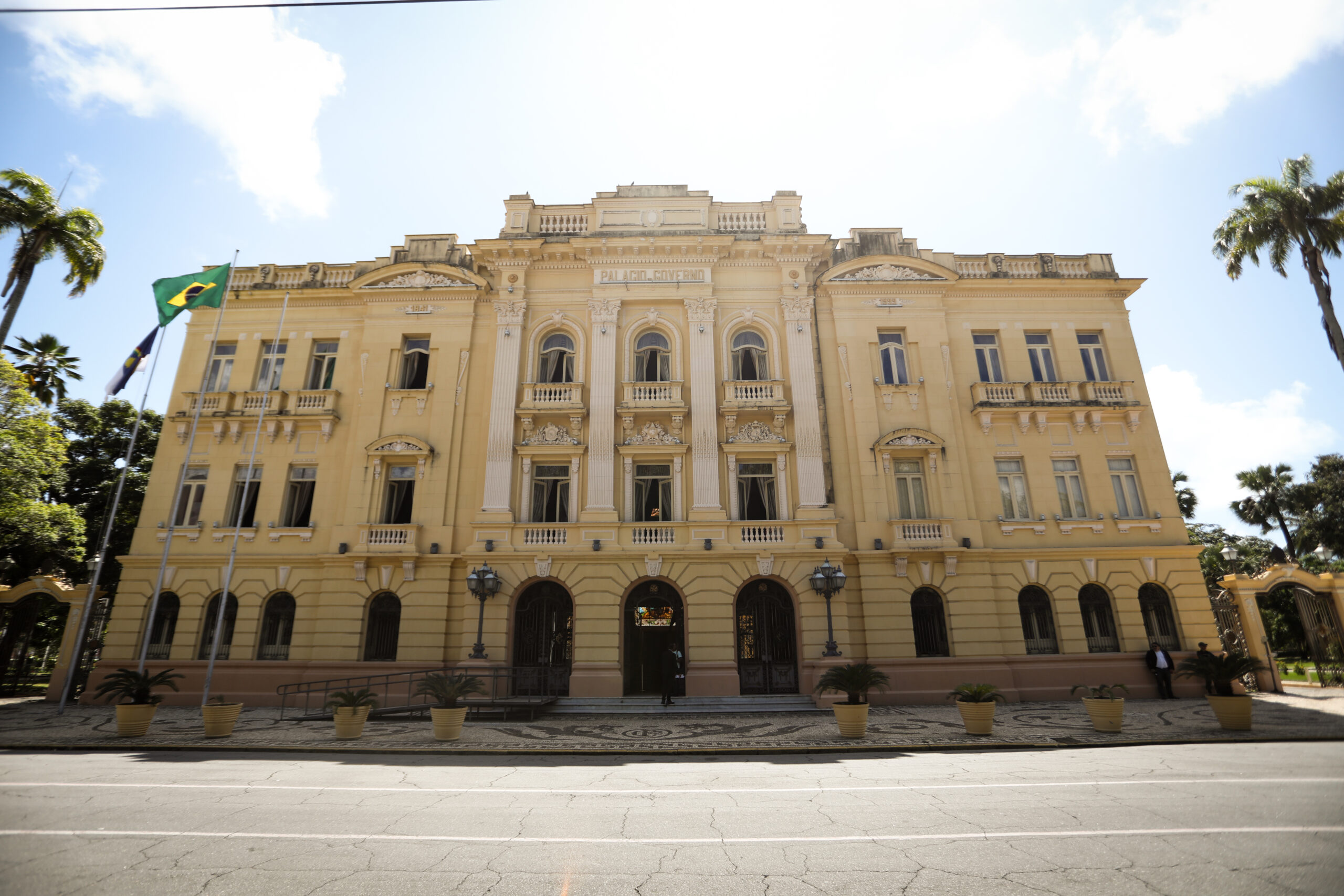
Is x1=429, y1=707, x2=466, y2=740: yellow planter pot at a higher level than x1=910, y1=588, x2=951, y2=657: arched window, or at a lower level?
lower

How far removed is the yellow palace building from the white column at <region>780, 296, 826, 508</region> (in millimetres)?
109

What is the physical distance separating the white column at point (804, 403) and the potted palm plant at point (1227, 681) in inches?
413

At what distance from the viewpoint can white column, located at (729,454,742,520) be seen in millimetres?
21266

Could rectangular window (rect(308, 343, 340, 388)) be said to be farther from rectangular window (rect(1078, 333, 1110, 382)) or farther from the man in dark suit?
the man in dark suit

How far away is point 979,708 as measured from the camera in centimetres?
1331

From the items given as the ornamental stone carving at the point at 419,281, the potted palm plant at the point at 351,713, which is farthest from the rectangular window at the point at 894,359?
the potted palm plant at the point at 351,713

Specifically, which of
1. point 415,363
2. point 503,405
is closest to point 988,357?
point 503,405

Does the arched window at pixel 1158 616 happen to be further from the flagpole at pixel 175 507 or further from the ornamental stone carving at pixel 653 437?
the flagpole at pixel 175 507

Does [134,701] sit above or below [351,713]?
above

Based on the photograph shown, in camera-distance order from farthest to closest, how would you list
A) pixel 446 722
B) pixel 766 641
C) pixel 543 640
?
1. pixel 543 640
2. pixel 766 641
3. pixel 446 722

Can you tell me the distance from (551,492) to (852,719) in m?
13.1

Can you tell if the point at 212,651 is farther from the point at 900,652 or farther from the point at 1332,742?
the point at 1332,742

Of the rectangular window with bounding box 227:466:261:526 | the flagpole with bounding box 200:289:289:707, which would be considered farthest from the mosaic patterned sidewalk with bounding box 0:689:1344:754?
the rectangular window with bounding box 227:466:261:526

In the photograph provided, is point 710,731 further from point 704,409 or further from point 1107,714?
point 704,409
